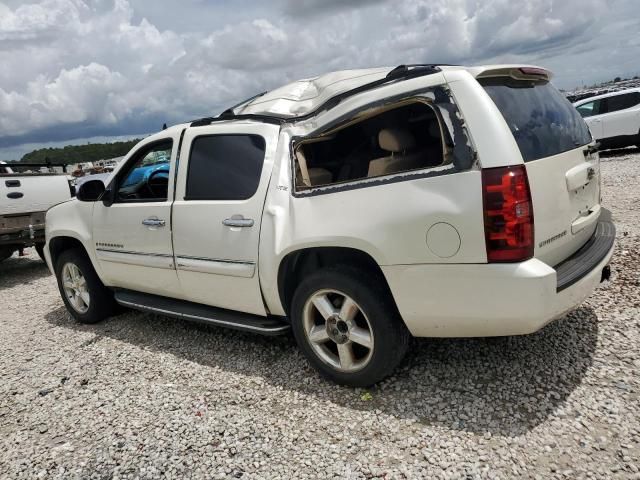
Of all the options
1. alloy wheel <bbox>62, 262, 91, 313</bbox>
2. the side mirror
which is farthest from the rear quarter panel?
alloy wheel <bbox>62, 262, 91, 313</bbox>

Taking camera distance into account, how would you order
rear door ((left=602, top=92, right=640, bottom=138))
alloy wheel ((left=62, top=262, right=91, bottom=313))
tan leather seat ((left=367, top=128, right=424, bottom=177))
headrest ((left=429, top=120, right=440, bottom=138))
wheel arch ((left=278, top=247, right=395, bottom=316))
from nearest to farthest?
wheel arch ((left=278, top=247, right=395, bottom=316)) < tan leather seat ((left=367, top=128, right=424, bottom=177)) < headrest ((left=429, top=120, right=440, bottom=138)) < alloy wheel ((left=62, top=262, right=91, bottom=313)) < rear door ((left=602, top=92, right=640, bottom=138))

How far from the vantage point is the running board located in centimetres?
337

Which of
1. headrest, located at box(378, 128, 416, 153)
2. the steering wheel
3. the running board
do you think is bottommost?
the running board

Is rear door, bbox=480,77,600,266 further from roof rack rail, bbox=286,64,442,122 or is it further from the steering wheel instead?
the steering wheel

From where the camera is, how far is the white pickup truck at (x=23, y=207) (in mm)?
7215

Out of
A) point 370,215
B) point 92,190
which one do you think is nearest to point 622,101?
point 370,215

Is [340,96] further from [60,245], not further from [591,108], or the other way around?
[591,108]

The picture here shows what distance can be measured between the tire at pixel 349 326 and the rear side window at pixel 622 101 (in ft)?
43.2

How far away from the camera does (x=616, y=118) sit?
1281 centimetres

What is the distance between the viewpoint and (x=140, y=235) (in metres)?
4.06

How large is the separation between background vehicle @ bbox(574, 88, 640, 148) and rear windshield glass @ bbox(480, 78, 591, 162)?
11.6 meters

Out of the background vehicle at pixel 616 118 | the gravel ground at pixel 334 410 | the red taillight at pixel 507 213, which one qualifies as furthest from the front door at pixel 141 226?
the background vehicle at pixel 616 118

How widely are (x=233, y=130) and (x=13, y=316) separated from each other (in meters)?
4.29

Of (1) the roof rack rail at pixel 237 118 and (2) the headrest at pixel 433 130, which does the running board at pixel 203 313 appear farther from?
(2) the headrest at pixel 433 130
